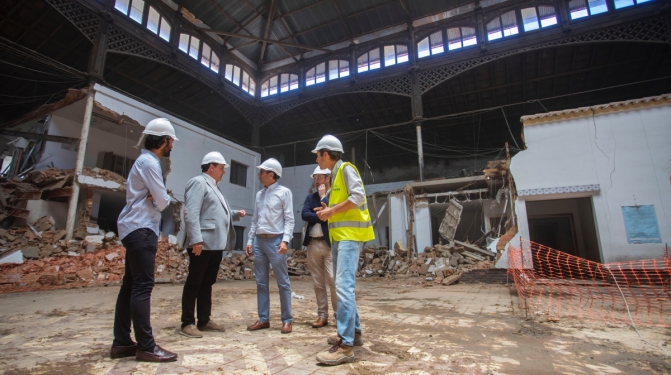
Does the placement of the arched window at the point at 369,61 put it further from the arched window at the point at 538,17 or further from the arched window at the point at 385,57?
the arched window at the point at 538,17

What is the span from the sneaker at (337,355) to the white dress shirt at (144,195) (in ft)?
4.97

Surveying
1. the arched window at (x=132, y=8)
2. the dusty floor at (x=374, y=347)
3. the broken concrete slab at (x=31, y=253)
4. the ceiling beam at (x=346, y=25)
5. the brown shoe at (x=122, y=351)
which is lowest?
the dusty floor at (x=374, y=347)

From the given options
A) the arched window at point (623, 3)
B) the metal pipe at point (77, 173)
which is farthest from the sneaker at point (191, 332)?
the arched window at point (623, 3)

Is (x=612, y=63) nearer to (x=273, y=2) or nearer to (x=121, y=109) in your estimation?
(x=273, y=2)

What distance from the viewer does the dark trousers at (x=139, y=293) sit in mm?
2184

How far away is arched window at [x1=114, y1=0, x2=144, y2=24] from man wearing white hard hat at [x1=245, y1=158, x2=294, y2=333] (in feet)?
48.2

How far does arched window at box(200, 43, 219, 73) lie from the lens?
17302mm

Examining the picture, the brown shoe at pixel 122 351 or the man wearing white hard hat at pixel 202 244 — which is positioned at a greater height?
the man wearing white hard hat at pixel 202 244

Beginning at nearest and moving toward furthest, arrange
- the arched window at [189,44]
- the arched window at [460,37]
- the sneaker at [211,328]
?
the sneaker at [211,328]
the arched window at [460,37]
the arched window at [189,44]

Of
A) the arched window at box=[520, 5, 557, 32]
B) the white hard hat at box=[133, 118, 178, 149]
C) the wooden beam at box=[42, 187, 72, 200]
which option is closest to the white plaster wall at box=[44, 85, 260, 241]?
the wooden beam at box=[42, 187, 72, 200]

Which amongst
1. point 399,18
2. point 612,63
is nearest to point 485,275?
point 612,63

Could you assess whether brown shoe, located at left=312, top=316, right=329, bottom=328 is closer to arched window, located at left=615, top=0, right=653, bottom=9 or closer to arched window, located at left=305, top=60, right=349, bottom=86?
arched window, located at left=305, top=60, right=349, bottom=86

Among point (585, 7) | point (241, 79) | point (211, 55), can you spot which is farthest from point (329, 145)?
point (241, 79)

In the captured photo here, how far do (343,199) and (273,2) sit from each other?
53.0 feet
